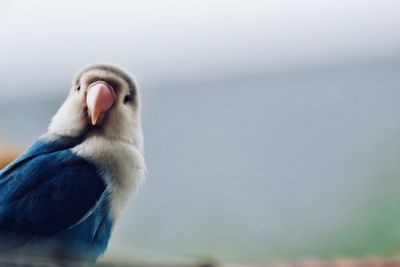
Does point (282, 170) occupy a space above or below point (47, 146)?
below

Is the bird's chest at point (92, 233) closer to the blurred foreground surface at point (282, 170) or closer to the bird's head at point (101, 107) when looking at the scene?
the bird's head at point (101, 107)

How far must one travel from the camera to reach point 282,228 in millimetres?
2203

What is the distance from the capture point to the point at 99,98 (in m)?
0.64

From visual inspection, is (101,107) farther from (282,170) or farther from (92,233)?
(282,170)

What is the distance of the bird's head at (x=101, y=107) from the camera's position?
0.65m

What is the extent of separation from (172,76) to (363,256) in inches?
35.0

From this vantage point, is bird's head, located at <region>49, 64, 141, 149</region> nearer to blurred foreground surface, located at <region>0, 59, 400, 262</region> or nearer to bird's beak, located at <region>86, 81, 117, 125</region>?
bird's beak, located at <region>86, 81, 117, 125</region>

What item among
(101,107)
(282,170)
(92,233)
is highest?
(101,107)

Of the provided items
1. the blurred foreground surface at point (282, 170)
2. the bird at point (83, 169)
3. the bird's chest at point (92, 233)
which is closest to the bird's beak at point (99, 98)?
the bird at point (83, 169)

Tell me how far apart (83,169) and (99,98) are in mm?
94

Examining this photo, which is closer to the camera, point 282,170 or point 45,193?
point 45,193

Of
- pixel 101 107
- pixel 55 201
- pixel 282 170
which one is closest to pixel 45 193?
pixel 55 201

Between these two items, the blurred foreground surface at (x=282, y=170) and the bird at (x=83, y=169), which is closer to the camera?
the bird at (x=83, y=169)

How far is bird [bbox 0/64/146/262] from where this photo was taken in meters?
0.64
